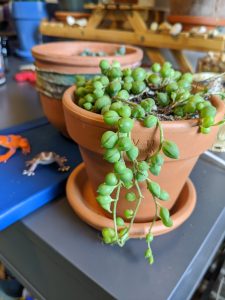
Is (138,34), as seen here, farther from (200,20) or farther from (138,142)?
(138,142)

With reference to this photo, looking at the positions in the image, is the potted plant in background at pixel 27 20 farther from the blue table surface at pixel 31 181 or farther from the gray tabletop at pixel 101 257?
the gray tabletop at pixel 101 257

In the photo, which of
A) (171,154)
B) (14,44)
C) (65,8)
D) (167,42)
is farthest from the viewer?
(14,44)

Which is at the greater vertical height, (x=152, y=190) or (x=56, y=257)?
(x=152, y=190)

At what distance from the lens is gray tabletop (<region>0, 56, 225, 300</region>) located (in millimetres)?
276

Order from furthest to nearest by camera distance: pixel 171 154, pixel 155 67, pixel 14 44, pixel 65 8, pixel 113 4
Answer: pixel 14 44 < pixel 65 8 < pixel 113 4 < pixel 155 67 < pixel 171 154

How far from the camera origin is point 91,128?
0.27 meters

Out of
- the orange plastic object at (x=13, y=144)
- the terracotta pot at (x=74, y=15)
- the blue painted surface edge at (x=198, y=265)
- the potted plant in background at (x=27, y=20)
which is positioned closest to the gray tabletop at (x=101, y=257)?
the blue painted surface edge at (x=198, y=265)

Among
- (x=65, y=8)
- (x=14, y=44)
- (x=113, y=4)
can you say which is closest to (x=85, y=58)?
(x=113, y=4)

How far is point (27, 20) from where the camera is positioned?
1.20m

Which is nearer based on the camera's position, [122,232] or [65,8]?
[122,232]

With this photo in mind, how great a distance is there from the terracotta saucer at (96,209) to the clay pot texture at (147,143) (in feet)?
0.06

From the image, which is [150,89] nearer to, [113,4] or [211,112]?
[211,112]

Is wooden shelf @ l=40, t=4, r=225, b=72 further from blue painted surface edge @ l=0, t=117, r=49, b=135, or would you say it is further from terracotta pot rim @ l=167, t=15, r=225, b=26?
blue painted surface edge @ l=0, t=117, r=49, b=135

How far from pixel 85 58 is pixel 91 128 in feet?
0.71
